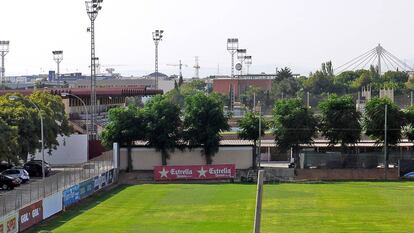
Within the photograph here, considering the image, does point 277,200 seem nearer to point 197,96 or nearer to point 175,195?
point 175,195

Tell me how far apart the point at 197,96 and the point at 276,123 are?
9173 millimetres

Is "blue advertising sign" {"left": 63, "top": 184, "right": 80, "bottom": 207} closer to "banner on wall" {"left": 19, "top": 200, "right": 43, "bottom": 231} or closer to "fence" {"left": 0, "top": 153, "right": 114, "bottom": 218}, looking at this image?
"fence" {"left": 0, "top": 153, "right": 114, "bottom": 218}

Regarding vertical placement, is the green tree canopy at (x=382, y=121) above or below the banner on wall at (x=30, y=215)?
above

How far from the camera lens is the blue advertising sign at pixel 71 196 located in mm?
62344

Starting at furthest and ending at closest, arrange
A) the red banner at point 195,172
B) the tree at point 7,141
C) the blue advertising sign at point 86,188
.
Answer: the red banner at point 195,172 → the blue advertising sign at point 86,188 → the tree at point 7,141

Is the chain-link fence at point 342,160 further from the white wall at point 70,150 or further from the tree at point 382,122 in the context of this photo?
the white wall at point 70,150

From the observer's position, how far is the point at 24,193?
2514 inches

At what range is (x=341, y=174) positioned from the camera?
90812 mm

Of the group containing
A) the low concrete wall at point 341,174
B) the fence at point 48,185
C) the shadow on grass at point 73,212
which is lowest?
the shadow on grass at point 73,212

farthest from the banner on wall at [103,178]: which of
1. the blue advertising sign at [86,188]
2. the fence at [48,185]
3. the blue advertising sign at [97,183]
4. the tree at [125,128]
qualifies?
the tree at [125,128]

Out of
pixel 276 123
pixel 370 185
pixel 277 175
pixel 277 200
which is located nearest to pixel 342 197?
pixel 277 200

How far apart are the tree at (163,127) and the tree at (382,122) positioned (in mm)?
20648

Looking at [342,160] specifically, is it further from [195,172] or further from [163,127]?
[163,127]

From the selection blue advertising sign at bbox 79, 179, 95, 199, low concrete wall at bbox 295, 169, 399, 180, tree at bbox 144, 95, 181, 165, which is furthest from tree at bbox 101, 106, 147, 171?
blue advertising sign at bbox 79, 179, 95, 199
